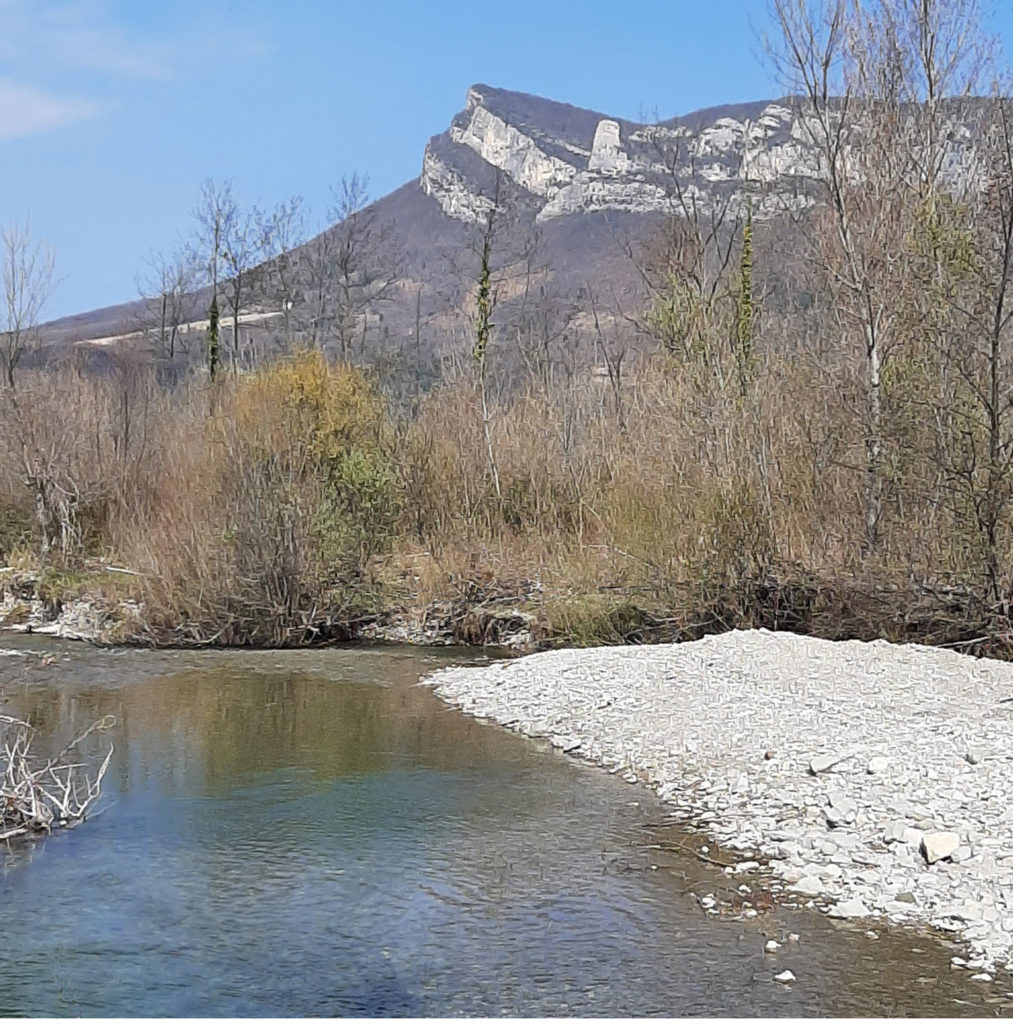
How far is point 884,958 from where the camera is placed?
21.8 ft

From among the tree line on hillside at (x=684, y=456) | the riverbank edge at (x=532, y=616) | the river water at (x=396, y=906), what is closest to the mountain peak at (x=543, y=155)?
the tree line on hillside at (x=684, y=456)

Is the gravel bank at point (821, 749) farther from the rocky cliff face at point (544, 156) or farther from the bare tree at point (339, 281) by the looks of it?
the rocky cliff face at point (544, 156)

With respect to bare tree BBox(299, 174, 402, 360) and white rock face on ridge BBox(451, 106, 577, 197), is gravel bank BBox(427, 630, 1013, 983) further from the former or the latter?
white rock face on ridge BBox(451, 106, 577, 197)

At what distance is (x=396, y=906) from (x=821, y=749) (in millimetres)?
4486

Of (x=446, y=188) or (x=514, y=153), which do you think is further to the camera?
(x=514, y=153)

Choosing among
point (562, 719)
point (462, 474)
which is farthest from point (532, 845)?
point (462, 474)

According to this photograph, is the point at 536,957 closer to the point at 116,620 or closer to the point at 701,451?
the point at 701,451

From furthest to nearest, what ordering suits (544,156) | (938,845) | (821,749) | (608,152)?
(544,156) < (608,152) < (821,749) < (938,845)

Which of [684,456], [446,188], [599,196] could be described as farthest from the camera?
[446,188]

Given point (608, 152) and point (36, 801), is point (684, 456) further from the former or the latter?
point (608, 152)

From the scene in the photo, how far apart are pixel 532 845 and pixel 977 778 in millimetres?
3328

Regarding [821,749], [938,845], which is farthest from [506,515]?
[938,845]

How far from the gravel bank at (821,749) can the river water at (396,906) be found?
46cm

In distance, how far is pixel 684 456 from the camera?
670 inches
